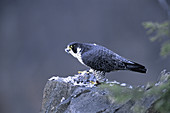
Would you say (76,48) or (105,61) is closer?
(105,61)

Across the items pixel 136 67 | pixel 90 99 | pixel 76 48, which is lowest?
pixel 90 99

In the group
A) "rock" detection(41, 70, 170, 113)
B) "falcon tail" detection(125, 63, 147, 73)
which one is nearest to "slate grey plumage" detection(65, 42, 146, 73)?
"falcon tail" detection(125, 63, 147, 73)

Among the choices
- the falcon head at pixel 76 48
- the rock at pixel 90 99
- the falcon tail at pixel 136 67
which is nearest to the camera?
the rock at pixel 90 99

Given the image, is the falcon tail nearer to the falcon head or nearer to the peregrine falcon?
the peregrine falcon

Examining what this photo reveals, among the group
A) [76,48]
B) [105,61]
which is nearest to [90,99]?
[105,61]

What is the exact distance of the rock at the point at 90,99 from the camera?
1.43 metres

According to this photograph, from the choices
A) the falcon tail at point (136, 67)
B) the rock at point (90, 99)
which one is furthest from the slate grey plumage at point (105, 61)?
the rock at point (90, 99)

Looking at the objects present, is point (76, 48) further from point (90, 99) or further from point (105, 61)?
point (90, 99)

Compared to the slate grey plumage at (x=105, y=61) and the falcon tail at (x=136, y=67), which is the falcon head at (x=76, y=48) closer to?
the slate grey plumage at (x=105, y=61)

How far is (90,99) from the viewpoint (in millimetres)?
1866

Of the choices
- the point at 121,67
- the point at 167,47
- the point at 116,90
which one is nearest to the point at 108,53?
the point at 121,67

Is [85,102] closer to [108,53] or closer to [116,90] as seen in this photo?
[108,53]

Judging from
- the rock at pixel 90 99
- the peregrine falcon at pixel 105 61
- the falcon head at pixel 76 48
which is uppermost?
the falcon head at pixel 76 48

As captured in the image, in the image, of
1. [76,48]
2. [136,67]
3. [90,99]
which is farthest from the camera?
[76,48]
